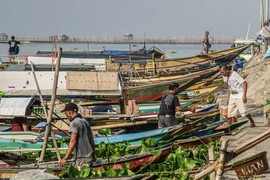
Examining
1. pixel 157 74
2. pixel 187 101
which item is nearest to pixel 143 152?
pixel 187 101

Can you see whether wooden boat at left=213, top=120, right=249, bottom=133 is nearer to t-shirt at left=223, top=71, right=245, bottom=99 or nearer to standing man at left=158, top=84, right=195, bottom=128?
standing man at left=158, top=84, right=195, bottom=128

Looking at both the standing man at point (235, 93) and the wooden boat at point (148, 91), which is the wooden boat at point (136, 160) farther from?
the wooden boat at point (148, 91)

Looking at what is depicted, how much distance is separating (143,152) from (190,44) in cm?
14043

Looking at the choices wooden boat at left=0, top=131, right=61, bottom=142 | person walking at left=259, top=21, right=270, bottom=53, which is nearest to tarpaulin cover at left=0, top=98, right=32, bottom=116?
wooden boat at left=0, top=131, right=61, bottom=142

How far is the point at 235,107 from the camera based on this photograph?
51.9 ft

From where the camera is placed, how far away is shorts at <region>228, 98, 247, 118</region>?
1563 cm

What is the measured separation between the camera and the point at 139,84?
77.8 feet

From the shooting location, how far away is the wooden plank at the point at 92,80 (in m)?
21.5

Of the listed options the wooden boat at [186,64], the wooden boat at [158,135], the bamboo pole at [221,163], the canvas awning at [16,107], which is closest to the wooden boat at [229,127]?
the wooden boat at [158,135]

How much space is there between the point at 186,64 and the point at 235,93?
14.4 meters

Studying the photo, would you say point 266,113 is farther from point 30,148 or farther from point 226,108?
point 30,148

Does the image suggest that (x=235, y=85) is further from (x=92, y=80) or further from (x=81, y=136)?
(x=92, y=80)

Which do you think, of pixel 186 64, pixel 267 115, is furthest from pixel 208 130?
pixel 186 64

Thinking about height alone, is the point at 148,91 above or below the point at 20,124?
above
